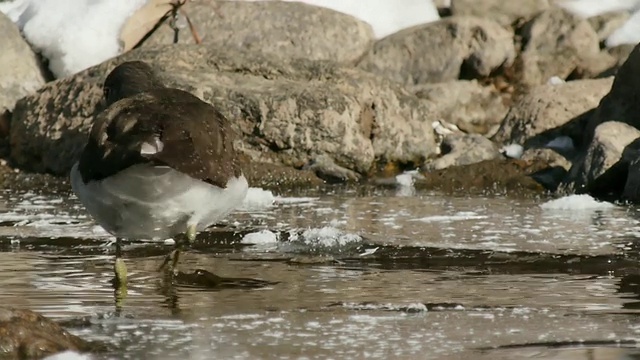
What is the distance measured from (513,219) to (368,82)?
370 cm

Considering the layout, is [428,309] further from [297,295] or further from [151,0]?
[151,0]

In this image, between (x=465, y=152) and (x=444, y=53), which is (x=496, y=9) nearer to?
(x=444, y=53)

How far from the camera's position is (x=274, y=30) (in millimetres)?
14141

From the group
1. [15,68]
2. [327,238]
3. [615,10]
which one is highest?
[615,10]

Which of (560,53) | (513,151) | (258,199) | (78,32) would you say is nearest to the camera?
(258,199)

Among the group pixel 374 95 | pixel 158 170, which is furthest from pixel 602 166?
pixel 158 170

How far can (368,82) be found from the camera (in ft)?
42.3

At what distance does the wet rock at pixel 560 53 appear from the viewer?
14.4 meters

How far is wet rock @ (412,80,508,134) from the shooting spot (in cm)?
1385

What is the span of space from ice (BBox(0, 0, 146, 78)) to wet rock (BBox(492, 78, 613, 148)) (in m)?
4.11

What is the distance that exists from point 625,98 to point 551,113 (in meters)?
0.94

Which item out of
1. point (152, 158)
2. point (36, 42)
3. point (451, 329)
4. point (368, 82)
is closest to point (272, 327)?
point (451, 329)

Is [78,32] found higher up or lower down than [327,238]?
higher up

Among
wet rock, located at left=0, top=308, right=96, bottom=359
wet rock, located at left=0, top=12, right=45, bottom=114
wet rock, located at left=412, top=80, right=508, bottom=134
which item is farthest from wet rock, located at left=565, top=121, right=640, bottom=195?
wet rock, located at left=0, top=308, right=96, bottom=359
